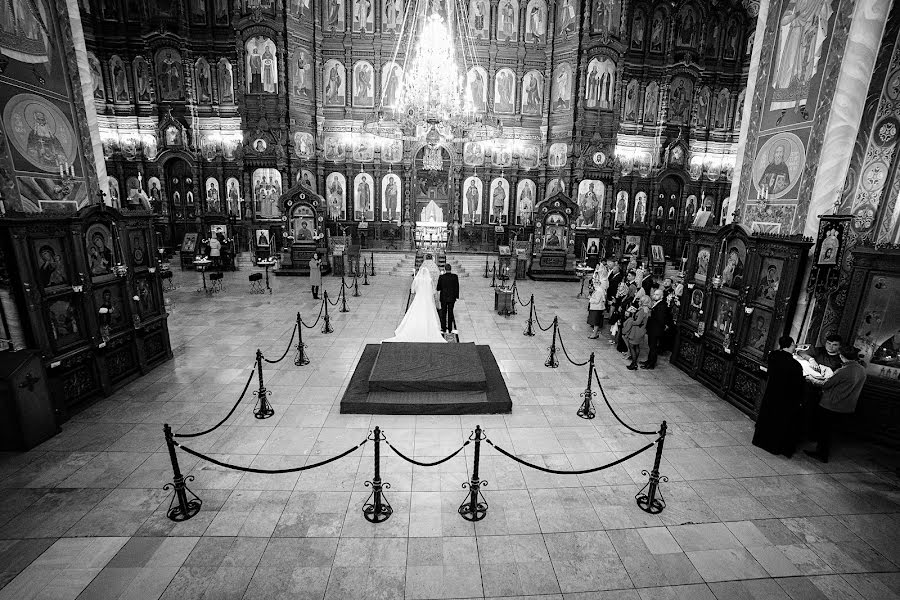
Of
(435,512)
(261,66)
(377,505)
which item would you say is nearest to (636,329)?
(435,512)

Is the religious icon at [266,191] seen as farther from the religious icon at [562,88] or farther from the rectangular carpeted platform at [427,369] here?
the rectangular carpeted platform at [427,369]

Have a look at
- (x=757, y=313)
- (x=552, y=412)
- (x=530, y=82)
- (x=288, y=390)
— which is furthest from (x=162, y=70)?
(x=757, y=313)

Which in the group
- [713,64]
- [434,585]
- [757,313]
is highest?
[713,64]

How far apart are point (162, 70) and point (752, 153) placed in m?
30.9

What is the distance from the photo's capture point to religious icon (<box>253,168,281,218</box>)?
25859mm

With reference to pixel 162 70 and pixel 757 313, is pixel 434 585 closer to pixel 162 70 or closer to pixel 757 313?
pixel 757 313

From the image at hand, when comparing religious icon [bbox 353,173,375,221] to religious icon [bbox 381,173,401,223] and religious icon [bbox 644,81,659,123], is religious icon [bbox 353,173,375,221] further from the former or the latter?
religious icon [bbox 644,81,659,123]

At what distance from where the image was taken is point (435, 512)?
5324 millimetres

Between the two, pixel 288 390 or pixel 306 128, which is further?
pixel 306 128

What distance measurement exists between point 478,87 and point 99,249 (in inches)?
959

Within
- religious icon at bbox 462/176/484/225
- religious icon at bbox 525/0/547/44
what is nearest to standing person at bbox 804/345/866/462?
religious icon at bbox 462/176/484/225

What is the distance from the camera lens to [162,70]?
993 inches

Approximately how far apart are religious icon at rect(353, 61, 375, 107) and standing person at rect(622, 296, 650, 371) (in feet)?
76.0

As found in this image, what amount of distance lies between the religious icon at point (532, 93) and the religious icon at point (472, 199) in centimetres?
555
